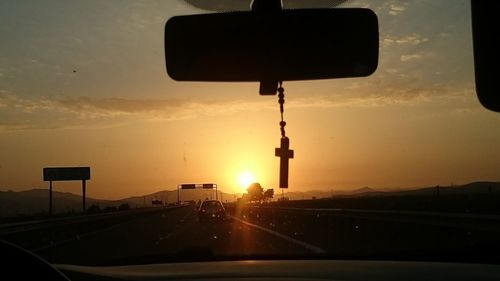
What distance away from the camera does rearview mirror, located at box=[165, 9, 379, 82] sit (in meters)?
4.96

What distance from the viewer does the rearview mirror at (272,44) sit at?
4.96 metres

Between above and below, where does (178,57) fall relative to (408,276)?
above

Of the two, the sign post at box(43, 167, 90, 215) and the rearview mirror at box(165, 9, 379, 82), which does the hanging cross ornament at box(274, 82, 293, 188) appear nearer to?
the rearview mirror at box(165, 9, 379, 82)

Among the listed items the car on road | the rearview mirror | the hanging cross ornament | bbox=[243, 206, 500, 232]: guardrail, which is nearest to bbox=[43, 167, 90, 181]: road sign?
the car on road

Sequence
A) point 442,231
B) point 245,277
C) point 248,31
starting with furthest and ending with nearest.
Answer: point 442,231
point 248,31
point 245,277

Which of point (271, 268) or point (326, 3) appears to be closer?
point (271, 268)

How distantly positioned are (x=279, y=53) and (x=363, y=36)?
606 millimetres

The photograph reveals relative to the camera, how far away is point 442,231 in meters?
21.3

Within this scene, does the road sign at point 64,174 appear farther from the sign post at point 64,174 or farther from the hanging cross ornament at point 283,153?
the hanging cross ornament at point 283,153

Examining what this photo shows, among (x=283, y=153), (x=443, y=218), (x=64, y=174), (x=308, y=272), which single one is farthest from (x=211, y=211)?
(x=64, y=174)

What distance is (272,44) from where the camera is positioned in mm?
5027

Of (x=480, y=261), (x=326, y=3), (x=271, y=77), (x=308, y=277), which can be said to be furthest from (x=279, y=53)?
(x=480, y=261)

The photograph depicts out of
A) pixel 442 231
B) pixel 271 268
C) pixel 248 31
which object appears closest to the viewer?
pixel 248 31

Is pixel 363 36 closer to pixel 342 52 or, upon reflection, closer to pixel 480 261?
pixel 342 52
